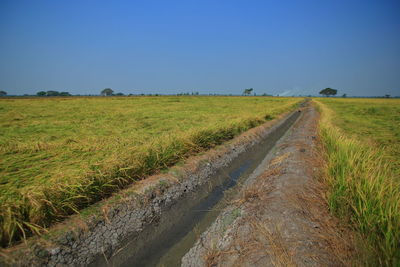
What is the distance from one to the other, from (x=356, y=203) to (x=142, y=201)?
284cm

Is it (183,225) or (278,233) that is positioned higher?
(278,233)

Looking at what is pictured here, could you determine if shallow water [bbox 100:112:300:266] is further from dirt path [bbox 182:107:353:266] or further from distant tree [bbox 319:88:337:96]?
distant tree [bbox 319:88:337:96]

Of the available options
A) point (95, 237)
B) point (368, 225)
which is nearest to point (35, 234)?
point (95, 237)

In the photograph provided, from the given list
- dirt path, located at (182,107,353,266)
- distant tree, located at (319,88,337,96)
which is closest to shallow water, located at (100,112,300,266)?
dirt path, located at (182,107,353,266)

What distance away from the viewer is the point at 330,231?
6.37 feet

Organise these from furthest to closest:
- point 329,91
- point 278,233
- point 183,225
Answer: point 329,91
point 183,225
point 278,233

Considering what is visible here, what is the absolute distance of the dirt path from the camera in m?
1.70

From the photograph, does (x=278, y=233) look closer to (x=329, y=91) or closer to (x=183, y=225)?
(x=183, y=225)

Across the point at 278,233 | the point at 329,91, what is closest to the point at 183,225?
the point at 278,233

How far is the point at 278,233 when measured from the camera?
203 cm

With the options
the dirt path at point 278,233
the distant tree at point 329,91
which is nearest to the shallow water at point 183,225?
the dirt path at point 278,233

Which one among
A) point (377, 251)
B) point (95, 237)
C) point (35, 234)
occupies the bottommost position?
point (95, 237)

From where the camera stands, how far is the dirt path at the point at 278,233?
1.70 m

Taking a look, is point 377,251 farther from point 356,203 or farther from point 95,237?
point 95,237
